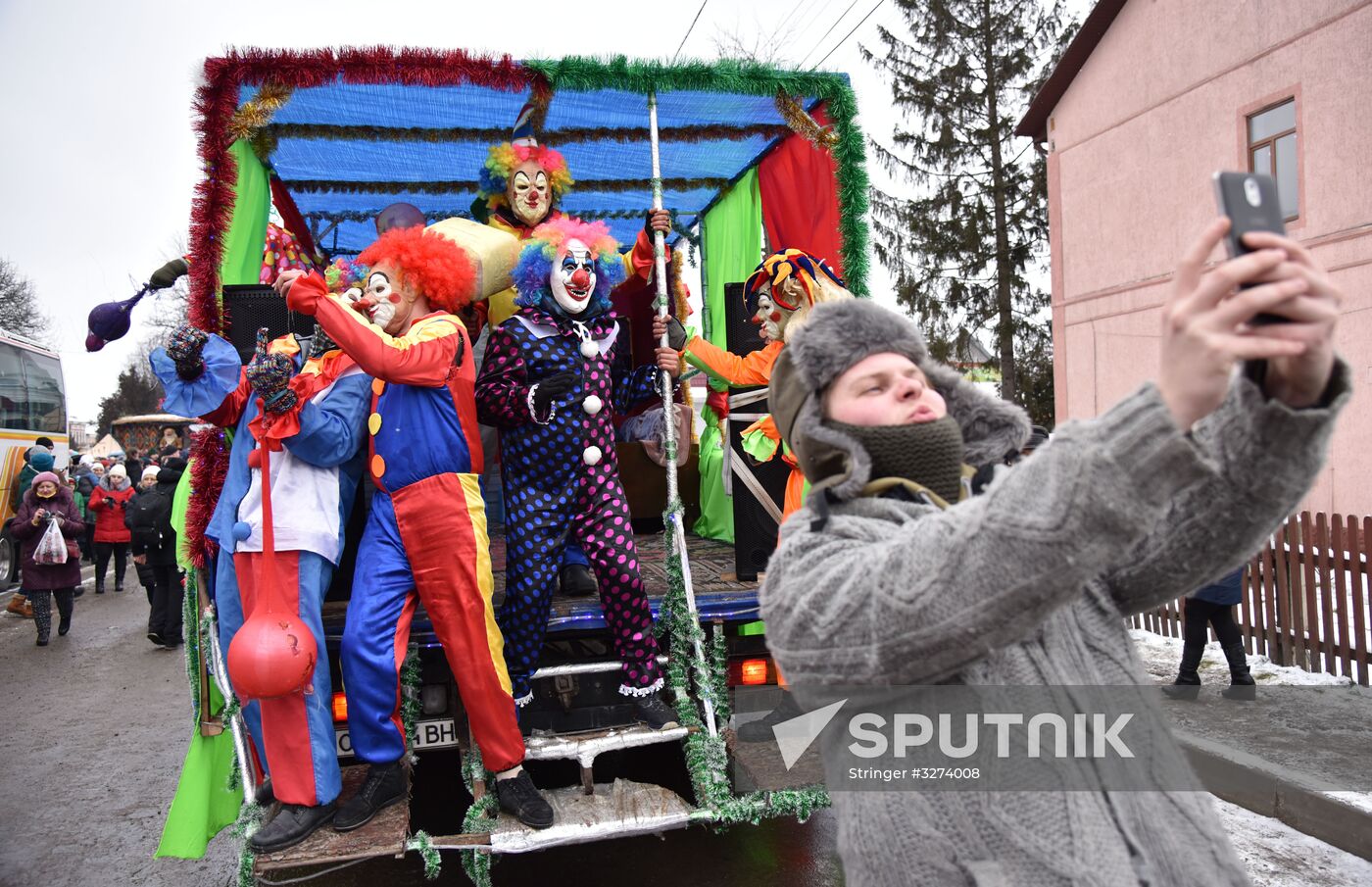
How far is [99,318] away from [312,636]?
1.41 m

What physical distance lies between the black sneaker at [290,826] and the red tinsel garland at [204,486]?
111 cm

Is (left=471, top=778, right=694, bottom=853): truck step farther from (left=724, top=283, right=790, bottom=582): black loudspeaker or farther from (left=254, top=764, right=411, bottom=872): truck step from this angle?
(left=724, top=283, right=790, bottom=582): black loudspeaker

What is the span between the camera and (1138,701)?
1.31 m

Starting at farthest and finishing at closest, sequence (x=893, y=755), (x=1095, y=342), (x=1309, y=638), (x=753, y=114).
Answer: (x=1095, y=342) < (x=1309, y=638) < (x=753, y=114) < (x=893, y=755)

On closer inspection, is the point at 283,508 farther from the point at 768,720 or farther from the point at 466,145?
the point at 466,145

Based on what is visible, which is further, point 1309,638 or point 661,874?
point 1309,638

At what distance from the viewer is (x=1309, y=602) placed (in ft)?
20.4

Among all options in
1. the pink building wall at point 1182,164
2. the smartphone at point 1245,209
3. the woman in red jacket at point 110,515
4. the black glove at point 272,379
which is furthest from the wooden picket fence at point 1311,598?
the woman in red jacket at point 110,515

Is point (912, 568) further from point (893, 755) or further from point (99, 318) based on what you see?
point (99, 318)

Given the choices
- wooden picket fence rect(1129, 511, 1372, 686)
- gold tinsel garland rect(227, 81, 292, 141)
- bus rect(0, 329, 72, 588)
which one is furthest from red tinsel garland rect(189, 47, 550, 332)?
bus rect(0, 329, 72, 588)

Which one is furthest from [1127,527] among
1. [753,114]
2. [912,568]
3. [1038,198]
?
[1038,198]

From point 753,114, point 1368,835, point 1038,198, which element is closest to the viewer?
point 1368,835

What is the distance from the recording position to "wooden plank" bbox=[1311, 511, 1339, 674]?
5.99 m

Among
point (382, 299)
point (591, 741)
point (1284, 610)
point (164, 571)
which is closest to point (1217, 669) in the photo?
point (1284, 610)
